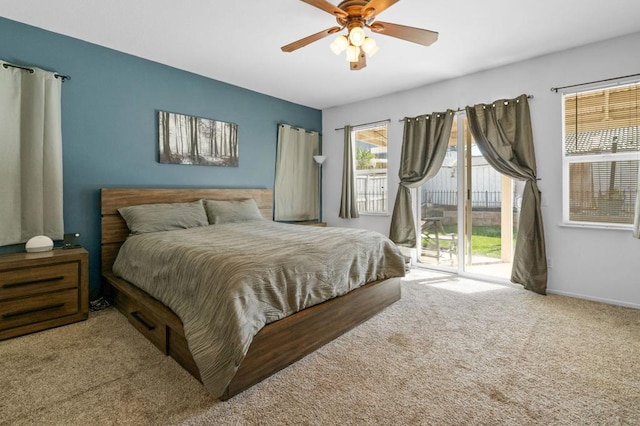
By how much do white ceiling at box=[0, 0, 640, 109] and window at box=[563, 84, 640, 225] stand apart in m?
0.59

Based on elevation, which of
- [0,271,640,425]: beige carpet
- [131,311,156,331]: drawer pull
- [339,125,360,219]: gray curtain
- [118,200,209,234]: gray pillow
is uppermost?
[339,125,360,219]: gray curtain

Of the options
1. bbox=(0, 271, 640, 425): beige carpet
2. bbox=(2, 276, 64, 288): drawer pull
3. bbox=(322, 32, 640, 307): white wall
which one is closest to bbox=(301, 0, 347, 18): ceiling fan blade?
bbox=(322, 32, 640, 307): white wall

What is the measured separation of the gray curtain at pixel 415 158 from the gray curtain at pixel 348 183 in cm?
76

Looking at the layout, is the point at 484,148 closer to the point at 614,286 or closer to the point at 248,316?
the point at 614,286

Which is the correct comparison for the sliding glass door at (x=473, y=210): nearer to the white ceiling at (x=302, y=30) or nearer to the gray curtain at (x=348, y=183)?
the white ceiling at (x=302, y=30)

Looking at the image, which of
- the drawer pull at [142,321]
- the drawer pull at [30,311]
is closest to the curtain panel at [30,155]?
the drawer pull at [30,311]

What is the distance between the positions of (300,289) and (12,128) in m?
2.77

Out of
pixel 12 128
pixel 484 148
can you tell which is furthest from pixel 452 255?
pixel 12 128

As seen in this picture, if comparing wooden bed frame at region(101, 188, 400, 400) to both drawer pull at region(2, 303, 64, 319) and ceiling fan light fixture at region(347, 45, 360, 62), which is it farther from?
ceiling fan light fixture at region(347, 45, 360, 62)

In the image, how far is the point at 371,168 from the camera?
4.91 meters

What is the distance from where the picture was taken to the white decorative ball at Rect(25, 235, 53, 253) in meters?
2.51

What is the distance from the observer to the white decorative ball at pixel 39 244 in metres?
2.51

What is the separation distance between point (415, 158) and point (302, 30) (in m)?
2.24

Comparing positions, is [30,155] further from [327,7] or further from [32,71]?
[327,7]
